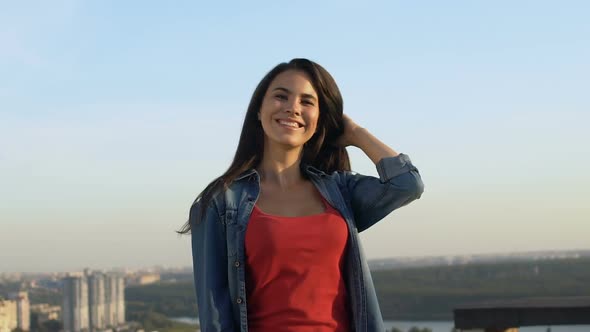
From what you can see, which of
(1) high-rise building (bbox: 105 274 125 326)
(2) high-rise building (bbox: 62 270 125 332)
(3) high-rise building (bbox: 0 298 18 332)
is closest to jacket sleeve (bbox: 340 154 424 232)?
(3) high-rise building (bbox: 0 298 18 332)

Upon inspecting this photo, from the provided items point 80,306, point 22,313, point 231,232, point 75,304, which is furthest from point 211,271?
point 80,306

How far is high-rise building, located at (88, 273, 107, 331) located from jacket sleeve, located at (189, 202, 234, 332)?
4563 centimetres

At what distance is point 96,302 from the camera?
1821 inches

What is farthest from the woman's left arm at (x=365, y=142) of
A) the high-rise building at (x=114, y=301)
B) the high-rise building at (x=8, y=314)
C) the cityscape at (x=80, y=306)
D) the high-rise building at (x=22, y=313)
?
the high-rise building at (x=114, y=301)

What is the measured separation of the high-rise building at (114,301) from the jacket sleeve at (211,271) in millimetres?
46528

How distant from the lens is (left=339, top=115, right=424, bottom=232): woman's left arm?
1.50m

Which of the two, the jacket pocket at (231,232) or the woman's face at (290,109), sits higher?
the woman's face at (290,109)

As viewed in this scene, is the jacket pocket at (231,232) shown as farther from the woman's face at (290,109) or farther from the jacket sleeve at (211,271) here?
the woman's face at (290,109)

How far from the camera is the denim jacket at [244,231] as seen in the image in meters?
1.38

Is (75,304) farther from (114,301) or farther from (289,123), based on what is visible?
(289,123)

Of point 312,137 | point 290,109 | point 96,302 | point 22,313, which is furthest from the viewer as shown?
point 96,302

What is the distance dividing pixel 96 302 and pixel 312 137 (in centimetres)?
4671

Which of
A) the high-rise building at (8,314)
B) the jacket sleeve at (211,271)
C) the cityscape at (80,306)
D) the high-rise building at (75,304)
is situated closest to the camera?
the jacket sleeve at (211,271)

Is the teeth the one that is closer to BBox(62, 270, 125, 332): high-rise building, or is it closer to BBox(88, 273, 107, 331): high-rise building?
BBox(62, 270, 125, 332): high-rise building
